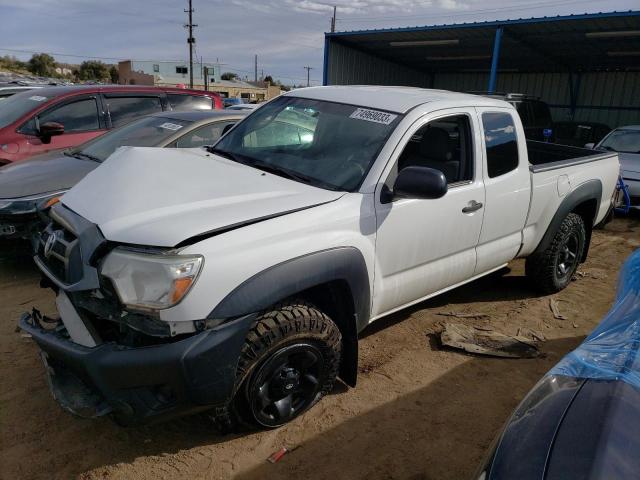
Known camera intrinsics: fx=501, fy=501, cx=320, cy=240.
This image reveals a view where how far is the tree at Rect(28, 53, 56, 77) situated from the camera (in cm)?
6078

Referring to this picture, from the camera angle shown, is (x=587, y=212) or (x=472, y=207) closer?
(x=472, y=207)

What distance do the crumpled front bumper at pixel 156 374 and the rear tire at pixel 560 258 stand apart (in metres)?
3.33

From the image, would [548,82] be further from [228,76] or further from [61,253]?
[228,76]

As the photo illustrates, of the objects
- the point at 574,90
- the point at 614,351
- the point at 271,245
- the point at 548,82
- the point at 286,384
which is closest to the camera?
the point at 614,351

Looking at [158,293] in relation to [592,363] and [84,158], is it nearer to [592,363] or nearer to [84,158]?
[592,363]

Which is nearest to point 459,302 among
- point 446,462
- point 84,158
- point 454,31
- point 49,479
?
point 446,462

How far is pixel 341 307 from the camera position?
284cm

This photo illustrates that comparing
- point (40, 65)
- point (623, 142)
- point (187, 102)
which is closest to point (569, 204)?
point (187, 102)

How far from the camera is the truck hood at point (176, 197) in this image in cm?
227

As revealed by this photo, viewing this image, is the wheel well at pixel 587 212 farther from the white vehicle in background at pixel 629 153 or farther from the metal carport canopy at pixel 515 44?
the metal carport canopy at pixel 515 44

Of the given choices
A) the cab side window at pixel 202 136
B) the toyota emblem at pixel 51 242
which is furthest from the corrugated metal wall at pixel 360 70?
the toyota emblem at pixel 51 242

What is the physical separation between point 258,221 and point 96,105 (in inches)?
200

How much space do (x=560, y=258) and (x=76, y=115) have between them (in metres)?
5.89

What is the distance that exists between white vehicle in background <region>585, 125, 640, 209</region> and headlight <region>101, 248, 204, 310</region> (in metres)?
7.78
